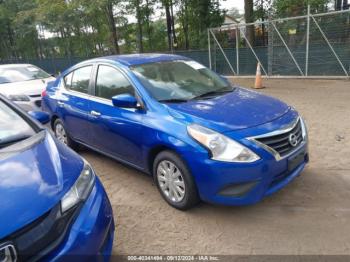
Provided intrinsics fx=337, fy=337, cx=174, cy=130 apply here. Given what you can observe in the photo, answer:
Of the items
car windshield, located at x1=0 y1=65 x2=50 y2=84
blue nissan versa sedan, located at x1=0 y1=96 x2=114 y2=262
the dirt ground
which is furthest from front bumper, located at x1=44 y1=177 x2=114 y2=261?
car windshield, located at x1=0 y1=65 x2=50 y2=84

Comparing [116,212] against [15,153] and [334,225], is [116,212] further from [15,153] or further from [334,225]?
[334,225]

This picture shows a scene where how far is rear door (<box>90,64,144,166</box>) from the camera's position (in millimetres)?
3842

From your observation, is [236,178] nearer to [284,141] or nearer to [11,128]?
[284,141]

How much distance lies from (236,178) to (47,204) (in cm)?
167

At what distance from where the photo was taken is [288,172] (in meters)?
3.40

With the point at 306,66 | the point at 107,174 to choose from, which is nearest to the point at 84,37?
the point at 306,66

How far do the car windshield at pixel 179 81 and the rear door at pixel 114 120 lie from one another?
246 mm

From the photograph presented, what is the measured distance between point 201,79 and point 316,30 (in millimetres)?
8816

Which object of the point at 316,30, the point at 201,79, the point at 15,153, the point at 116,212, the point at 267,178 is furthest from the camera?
the point at 316,30

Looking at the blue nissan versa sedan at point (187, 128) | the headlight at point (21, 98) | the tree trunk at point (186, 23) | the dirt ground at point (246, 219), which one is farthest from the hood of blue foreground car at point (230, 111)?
the tree trunk at point (186, 23)

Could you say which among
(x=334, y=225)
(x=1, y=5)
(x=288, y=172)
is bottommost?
Answer: (x=334, y=225)

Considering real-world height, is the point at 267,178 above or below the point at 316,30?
below

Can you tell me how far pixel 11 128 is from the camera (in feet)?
9.59

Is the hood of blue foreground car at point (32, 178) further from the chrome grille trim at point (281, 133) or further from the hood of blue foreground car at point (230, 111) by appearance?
the chrome grille trim at point (281, 133)
